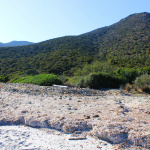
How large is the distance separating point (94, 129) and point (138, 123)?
3.44 ft

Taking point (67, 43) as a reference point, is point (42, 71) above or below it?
below

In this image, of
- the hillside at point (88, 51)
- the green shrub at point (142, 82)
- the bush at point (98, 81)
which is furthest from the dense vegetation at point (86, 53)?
the green shrub at point (142, 82)

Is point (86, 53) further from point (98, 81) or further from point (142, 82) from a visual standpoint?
point (142, 82)

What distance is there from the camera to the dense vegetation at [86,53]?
2403 centimetres

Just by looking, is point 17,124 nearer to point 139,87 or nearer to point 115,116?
point 115,116

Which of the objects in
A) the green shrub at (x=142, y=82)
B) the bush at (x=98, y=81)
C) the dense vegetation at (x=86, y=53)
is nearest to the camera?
the green shrub at (x=142, y=82)

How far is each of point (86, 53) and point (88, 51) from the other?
1154 millimetres

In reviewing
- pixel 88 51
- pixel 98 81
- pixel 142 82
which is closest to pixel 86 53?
pixel 88 51

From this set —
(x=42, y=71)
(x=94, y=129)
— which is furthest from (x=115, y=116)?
(x=42, y=71)

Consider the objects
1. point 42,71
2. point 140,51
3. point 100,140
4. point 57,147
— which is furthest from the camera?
point 140,51

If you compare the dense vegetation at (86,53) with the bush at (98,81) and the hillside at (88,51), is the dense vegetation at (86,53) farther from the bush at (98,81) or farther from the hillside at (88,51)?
the bush at (98,81)

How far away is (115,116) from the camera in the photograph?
433 centimetres

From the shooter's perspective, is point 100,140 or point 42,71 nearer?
point 100,140

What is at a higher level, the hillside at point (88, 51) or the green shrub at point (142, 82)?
the hillside at point (88, 51)
